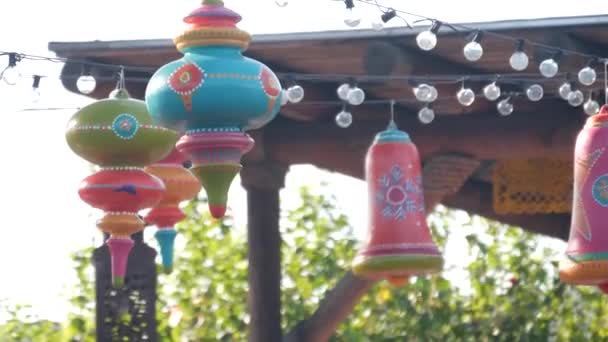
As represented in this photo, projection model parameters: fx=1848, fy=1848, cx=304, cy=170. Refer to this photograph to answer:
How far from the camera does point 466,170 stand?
8.24 metres

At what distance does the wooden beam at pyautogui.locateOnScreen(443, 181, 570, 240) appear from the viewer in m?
9.79

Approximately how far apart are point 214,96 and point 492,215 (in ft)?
16.3

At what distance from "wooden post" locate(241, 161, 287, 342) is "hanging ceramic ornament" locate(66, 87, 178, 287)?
270cm

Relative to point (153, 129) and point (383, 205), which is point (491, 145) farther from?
point (153, 129)

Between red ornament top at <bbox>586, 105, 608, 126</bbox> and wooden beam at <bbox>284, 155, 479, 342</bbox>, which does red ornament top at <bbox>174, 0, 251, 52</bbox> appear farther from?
wooden beam at <bbox>284, 155, 479, 342</bbox>

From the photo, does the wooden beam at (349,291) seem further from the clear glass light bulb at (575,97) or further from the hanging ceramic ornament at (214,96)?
the hanging ceramic ornament at (214,96)

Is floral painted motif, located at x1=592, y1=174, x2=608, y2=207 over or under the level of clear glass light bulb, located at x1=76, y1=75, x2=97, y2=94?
under

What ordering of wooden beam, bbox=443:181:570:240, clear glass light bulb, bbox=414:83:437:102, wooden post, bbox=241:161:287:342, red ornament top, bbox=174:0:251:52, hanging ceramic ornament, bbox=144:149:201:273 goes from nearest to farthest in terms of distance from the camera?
red ornament top, bbox=174:0:251:52 < hanging ceramic ornament, bbox=144:149:201:273 < clear glass light bulb, bbox=414:83:437:102 < wooden post, bbox=241:161:287:342 < wooden beam, bbox=443:181:570:240

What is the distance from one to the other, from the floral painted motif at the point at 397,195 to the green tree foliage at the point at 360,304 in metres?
4.69

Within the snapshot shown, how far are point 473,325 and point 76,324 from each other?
8.15ft

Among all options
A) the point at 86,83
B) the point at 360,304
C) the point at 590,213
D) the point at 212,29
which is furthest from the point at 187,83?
the point at 360,304

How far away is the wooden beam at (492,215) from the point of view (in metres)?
9.79

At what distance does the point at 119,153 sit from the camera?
5793 millimetres

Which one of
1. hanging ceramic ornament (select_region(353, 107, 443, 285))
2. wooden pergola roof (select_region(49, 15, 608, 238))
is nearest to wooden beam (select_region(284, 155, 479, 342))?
wooden pergola roof (select_region(49, 15, 608, 238))
